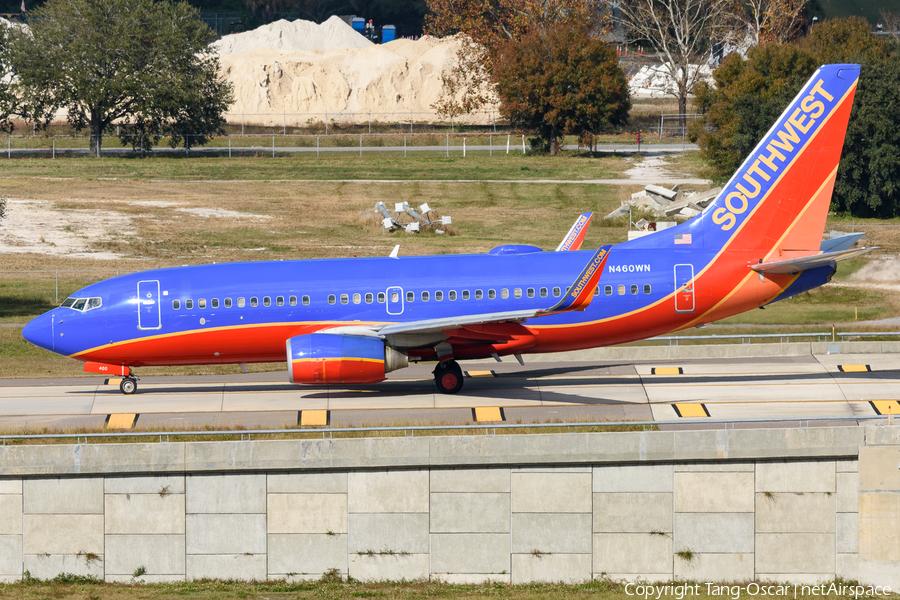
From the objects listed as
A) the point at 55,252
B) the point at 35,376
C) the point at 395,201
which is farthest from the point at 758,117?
the point at 35,376

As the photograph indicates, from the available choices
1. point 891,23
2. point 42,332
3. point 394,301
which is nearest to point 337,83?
point 891,23

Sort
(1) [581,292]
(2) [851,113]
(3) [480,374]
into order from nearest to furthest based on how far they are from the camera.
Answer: (1) [581,292], (3) [480,374], (2) [851,113]

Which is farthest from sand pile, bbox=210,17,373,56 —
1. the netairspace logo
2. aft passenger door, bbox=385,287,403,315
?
the netairspace logo

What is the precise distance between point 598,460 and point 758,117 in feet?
175

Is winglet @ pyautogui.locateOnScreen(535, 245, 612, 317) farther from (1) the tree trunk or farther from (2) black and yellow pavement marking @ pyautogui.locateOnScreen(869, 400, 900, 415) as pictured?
(1) the tree trunk

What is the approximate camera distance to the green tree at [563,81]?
89.6 metres

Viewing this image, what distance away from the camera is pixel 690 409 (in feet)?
107

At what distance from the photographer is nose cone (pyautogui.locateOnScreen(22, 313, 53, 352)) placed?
34.8 meters

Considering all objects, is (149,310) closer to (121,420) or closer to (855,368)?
(121,420)

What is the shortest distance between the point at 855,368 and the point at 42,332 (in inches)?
1100

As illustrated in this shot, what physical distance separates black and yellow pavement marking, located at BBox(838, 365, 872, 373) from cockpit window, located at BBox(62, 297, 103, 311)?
25581 mm

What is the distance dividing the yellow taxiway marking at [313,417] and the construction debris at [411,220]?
117ft

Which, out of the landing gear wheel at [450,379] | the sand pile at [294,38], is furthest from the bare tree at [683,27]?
the landing gear wheel at [450,379]

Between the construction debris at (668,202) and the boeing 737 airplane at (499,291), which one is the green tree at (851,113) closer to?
the construction debris at (668,202)
